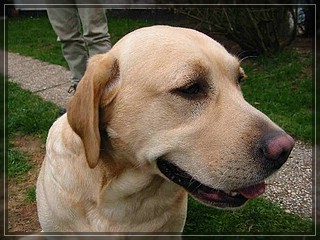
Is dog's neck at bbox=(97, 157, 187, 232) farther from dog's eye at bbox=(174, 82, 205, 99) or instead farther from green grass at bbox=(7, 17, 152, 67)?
green grass at bbox=(7, 17, 152, 67)

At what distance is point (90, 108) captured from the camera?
1.93 m

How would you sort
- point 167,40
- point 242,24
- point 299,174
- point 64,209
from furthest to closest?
point 242,24
point 299,174
point 64,209
point 167,40

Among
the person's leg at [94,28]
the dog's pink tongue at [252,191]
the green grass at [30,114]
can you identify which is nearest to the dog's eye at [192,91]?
the dog's pink tongue at [252,191]

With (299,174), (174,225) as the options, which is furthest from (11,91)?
(174,225)

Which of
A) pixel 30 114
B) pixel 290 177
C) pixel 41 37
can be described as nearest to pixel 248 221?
pixel 290 177

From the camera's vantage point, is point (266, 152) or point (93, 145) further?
point (93, 145)

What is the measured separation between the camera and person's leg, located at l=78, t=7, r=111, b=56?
4203 millimetres

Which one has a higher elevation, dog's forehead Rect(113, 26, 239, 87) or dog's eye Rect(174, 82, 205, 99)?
dog's forehead Rect(113, 26, 239, 87)

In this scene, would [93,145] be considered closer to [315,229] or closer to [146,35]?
[146,35]

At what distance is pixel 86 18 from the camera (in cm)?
422

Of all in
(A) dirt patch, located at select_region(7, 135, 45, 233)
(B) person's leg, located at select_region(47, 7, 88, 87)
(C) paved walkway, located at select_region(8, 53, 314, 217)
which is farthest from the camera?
(B) person's leg, located at select_region(47, 7, 88, 87)

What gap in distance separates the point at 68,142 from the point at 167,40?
0.70 m

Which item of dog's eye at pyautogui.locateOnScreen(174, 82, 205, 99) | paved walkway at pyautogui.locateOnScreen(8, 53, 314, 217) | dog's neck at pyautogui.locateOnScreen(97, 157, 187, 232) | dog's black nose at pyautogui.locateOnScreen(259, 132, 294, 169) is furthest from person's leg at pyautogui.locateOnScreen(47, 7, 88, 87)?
dog's black nose at pyautogui.locateOnScreen(259, 132, 294, 169)

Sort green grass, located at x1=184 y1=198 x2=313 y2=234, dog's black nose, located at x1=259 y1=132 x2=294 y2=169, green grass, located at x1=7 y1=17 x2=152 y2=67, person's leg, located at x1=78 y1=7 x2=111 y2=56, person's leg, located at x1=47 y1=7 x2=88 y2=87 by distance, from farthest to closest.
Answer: green grass, located at x1=7 y1=17 x2=152 y2=67 → person's leg, located at x1=47 y1=7 x2=88 y2=87 → person's leg, located at x1=78 y1=7 x2=111 y2=56 → green grass, located at x1=184 y1=198 x2=313 y2=234 → dog's black nose, located at x1=259 y1=132 x2=294 y2=169
